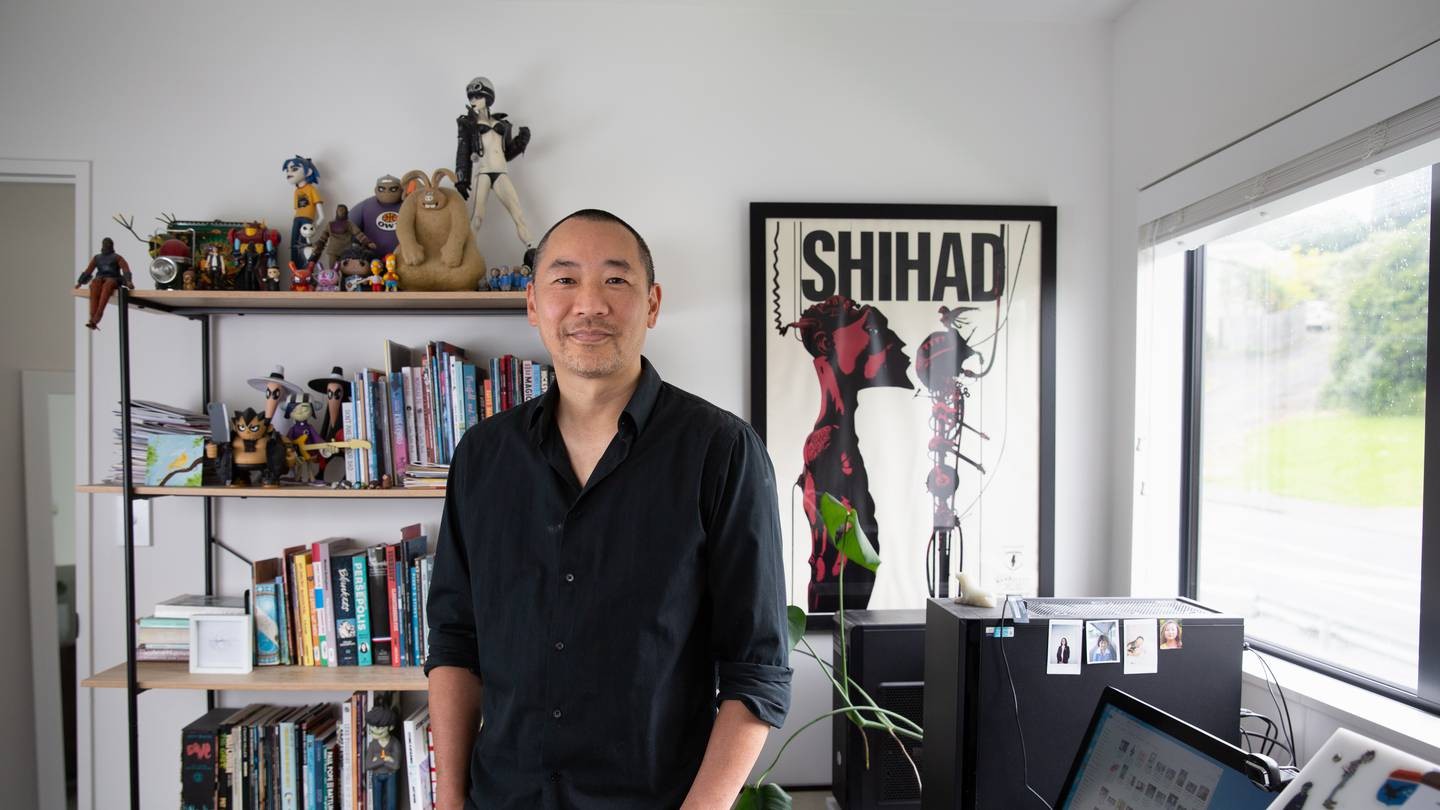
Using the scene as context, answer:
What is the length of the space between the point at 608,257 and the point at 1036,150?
1.75 meters

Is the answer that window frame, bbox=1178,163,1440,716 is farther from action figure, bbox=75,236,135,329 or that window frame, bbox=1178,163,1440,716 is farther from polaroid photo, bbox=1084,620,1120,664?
action figure, bbox=75,236,135,329

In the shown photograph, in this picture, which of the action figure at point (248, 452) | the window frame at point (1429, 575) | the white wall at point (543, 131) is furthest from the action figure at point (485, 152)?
the window frame at point (1429, 575)

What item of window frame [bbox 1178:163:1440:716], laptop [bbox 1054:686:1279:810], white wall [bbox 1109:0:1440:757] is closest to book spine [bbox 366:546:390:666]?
laptop [bbox 1054:686:1279:810]

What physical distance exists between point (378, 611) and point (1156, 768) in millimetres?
1835

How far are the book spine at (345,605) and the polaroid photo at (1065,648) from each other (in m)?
1.72

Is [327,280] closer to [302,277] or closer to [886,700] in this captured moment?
[302,277]

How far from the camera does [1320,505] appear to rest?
5.70 feet

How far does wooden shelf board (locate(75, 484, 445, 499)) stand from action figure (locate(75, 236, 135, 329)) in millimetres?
417

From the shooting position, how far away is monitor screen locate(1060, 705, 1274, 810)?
2.98 ft

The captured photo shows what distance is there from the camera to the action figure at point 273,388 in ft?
6.55

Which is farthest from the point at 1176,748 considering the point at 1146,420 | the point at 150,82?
the point at 150,82

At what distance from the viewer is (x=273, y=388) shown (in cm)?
200

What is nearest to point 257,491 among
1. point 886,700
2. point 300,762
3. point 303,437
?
point 303,437

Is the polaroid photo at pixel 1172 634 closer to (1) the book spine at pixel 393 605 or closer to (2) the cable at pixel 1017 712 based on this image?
(2) the cable at pixel 1017 712
